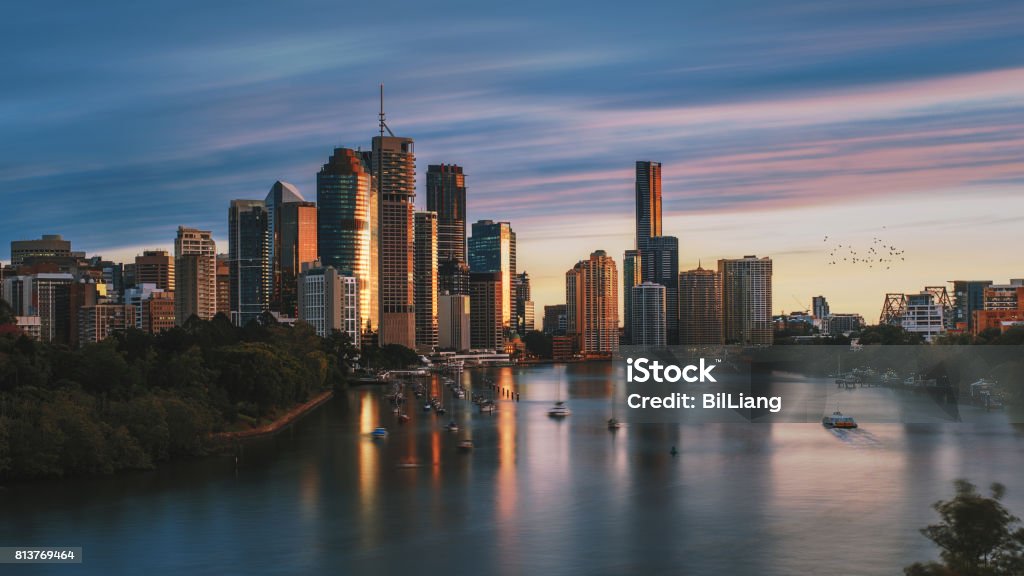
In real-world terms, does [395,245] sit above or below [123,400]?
above

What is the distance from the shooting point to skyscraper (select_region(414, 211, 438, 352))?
587ft

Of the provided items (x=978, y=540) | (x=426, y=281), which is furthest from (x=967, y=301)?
(x=978, y=540)

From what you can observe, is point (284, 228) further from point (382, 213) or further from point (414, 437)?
point (414, 437)

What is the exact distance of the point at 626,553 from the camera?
27.5 m

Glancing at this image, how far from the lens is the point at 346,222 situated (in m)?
162

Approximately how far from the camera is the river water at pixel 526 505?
26.8 m

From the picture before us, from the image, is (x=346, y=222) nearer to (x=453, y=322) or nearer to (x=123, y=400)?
(x=453, y=322)

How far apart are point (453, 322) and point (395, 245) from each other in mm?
25724

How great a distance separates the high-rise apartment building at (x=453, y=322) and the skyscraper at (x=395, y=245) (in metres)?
18.1

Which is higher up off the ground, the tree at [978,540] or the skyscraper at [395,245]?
the skyscraper at [395,245]

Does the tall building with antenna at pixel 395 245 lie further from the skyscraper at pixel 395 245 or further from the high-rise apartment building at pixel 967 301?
the high-rise apartment building at pixel 967 301

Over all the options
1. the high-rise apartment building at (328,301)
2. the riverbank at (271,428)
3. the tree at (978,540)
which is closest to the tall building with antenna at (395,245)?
the high-rise apartment building at (328,301)

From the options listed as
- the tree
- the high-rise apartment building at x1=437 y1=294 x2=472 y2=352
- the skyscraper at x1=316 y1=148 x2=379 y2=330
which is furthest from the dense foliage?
the high-rise apartment building at x1=437 y1=294 x2=472 y2=352

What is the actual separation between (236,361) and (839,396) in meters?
41.0
